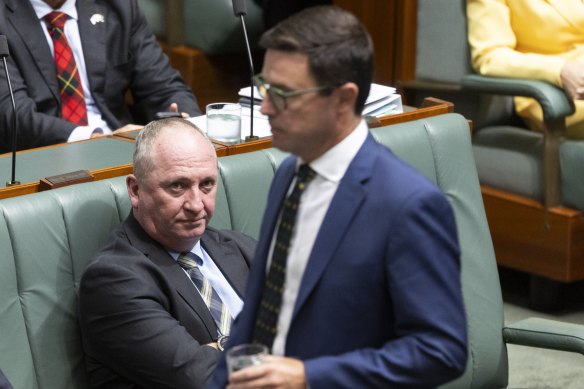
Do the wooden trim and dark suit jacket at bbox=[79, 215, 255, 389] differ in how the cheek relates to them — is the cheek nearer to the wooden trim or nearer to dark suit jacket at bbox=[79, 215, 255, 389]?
dark suit jacket at bbox=[79, 215, 255, 389]

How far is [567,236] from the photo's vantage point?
3.07 meters

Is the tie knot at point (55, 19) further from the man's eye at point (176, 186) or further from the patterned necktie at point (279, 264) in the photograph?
the patterned necktie at point (279, 264)

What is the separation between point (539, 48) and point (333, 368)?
7.25 feet

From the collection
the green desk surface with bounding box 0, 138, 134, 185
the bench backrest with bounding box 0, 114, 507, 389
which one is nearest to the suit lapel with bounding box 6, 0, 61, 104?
the green desk surface with bounding box 0, 138, 134, 185

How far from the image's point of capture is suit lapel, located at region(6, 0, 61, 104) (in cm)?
282

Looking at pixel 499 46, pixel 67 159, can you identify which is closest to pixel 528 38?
pixel 499 46

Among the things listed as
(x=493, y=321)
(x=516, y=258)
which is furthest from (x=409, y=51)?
(x=493, y=321)

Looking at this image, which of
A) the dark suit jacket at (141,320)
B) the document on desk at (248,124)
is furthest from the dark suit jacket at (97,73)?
the dark suit jacket at (141,320)

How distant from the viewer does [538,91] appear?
303 centimetres

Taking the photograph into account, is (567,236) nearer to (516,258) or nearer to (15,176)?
(516,258)

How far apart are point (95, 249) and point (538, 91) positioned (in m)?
1.51

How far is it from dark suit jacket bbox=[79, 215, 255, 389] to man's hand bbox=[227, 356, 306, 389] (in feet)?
1.89

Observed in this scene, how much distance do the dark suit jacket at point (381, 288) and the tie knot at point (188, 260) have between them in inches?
28.7

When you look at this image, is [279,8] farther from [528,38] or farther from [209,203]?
[209,203]
